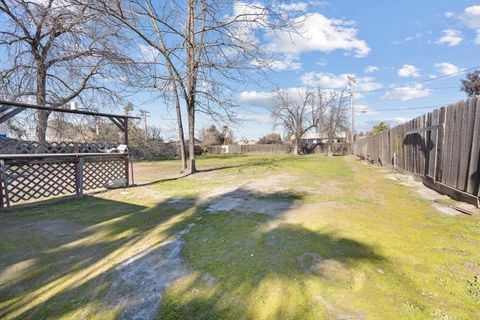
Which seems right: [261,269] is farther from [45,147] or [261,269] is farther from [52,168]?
[52,168]

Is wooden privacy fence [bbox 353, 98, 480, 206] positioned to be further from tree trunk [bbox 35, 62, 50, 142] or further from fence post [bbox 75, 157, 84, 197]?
tree trunk [bbox 35, 62, 50, 142]

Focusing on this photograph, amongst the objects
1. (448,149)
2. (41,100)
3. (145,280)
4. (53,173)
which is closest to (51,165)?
(53,173)

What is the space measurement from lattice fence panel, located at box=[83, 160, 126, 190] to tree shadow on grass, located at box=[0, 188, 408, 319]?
3545 millimetres

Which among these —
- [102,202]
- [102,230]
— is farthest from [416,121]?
[102,202]

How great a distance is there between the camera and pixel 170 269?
2324mm

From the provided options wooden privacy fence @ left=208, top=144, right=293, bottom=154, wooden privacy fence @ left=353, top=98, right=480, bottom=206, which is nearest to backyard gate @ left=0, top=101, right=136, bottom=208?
wooden privacy fence @ left=353, top=98, right=480, bottom=206

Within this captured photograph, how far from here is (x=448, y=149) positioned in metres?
4.62

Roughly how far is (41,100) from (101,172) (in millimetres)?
5332

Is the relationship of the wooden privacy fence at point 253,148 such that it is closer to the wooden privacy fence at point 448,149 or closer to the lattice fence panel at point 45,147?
the wooden privacy fence at point 448,149

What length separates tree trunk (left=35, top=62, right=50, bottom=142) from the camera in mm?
9203

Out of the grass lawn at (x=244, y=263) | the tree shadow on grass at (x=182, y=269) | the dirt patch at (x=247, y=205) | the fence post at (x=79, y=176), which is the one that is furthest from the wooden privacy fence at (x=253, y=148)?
the tree shadow on grass at (x=182, y=269)

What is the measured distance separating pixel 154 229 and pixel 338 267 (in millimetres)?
2516

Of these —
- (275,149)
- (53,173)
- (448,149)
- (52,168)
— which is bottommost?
(275,149)

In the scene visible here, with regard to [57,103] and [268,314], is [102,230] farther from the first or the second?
[57,103]
